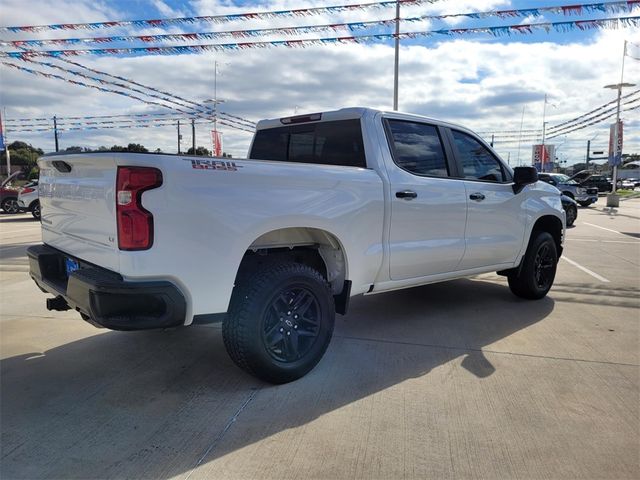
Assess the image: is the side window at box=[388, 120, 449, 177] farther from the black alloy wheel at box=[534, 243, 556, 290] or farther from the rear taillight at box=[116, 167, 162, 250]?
the rear taillight at box=[116, 167, 162, 250]

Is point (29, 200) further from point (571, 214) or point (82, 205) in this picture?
point (571, 214)

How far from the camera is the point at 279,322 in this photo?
132 inches

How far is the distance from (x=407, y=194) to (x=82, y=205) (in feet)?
7.98

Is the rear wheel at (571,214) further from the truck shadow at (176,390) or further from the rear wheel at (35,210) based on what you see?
the rear wheel at (35,210)

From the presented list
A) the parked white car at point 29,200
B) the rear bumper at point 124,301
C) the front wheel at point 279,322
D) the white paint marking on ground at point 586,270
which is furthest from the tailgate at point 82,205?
the parked white car at point 29,200

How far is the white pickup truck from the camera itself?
270cm

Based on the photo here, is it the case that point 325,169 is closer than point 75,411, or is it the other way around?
point 75,411

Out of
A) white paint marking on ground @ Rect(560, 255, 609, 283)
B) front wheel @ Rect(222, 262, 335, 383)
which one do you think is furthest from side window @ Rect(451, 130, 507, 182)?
white paint marking on ground @ Rect(560, 255, 609, 283)

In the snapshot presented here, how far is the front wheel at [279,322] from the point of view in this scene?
123 inches

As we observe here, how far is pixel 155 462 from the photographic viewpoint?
2.50 metres

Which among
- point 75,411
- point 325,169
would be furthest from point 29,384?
point 325,169

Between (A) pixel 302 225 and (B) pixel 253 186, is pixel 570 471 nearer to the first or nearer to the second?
(A) pixel 302 225

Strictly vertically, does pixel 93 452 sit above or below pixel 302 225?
below

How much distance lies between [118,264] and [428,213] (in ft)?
8.51
